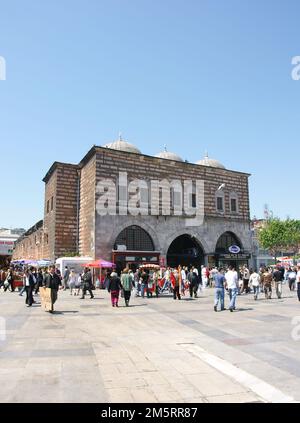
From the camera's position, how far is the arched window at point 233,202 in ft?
112

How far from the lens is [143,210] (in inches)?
1109

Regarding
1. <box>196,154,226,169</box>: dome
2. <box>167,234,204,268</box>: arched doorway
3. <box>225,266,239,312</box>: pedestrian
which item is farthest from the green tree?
<box>225,266,239,312</box>: pedestrian

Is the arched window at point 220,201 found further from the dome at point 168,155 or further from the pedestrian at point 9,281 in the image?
the pedestrian at point 9,281

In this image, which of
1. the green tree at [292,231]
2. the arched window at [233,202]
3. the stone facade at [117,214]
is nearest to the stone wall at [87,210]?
the stone facade at [117,214]

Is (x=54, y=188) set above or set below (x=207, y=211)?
above

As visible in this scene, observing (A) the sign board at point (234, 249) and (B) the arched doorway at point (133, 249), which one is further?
(A) the sign board at point (234, 249)

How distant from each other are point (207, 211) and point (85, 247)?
11.2 metres

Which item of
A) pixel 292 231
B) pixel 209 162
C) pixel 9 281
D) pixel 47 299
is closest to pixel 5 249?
pixel 9 281

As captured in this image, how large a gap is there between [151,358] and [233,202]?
28952 mm

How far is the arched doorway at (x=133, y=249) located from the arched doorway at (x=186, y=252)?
3727mm

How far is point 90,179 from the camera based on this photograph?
92.0 ft
